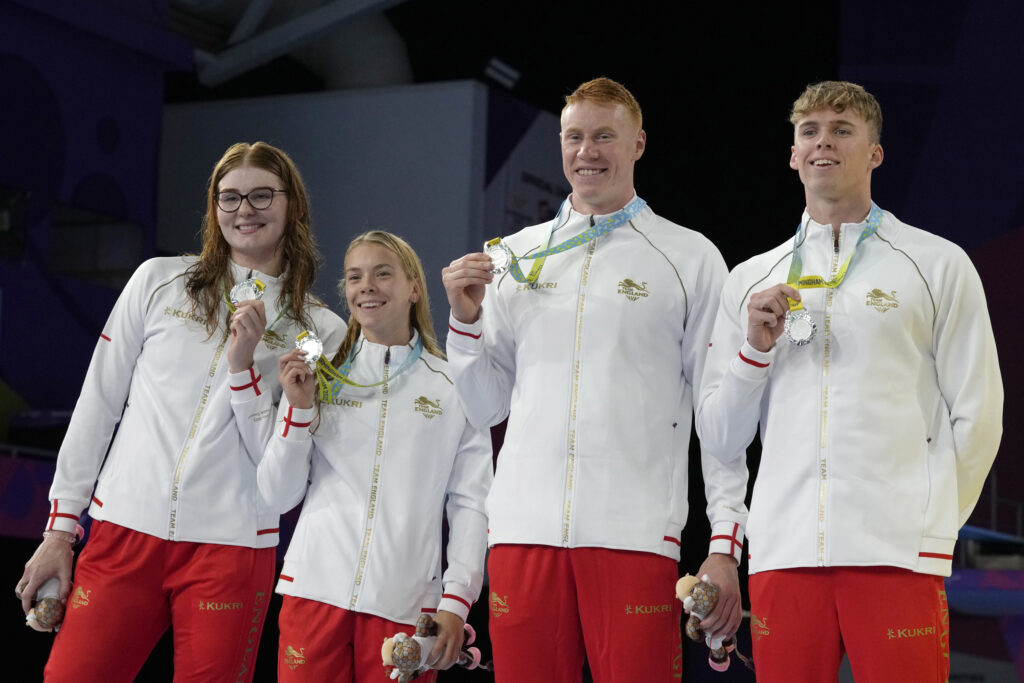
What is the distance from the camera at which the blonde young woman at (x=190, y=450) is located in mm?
2797

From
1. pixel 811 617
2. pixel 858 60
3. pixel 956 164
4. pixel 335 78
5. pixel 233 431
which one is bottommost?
pixel 811 617

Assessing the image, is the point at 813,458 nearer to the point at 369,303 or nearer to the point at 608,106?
the point at 608,106

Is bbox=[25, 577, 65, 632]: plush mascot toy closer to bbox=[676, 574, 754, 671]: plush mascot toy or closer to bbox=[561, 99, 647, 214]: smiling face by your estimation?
bbox=[676, 574, 754, 671]: plush mascot toy

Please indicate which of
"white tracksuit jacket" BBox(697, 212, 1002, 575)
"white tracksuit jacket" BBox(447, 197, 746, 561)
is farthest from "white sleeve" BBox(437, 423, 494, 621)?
"white tracksuit jacket" BBox(697, 212, 1002, 575)

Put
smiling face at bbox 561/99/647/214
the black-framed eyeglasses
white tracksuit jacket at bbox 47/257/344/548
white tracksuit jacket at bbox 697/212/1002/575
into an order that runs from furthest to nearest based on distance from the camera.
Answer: the black-framed eyeglasses
white tracksuit jacket at bbox 47/257/344/548
smiling face at bbox 561/99/647/214
white tracksuit jacket at bbox 697/212/1002/575

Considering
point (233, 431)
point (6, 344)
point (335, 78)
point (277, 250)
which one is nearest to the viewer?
point (233, 431)

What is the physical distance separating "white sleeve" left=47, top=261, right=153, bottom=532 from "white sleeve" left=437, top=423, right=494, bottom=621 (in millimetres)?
904

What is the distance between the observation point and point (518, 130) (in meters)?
8.48

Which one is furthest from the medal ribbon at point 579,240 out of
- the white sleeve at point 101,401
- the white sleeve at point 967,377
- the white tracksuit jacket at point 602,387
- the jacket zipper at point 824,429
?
the white sleeve at point 101,401

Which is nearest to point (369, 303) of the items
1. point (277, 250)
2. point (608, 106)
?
point (277, 250)

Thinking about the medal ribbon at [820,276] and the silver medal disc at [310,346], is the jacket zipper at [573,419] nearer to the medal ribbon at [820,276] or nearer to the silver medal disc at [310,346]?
the medal ribbon at [820,276]

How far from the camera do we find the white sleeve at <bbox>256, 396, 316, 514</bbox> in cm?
286

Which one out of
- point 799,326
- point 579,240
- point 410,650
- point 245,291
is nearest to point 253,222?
point 245,291

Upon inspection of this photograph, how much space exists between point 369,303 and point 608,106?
32.7 inches
